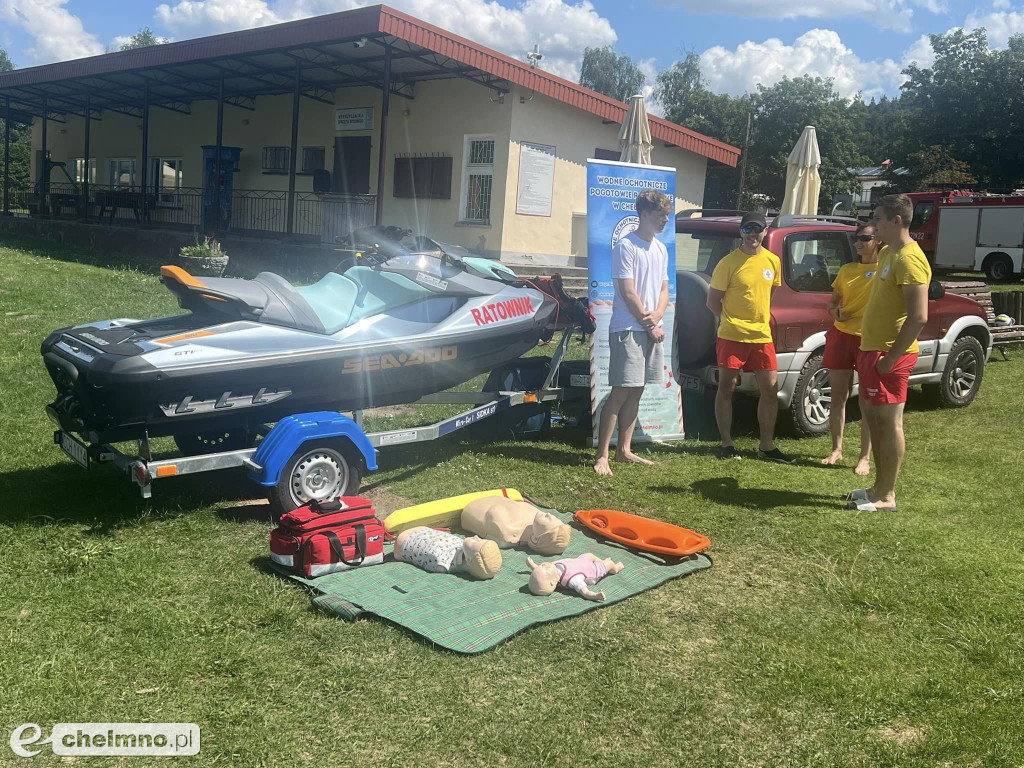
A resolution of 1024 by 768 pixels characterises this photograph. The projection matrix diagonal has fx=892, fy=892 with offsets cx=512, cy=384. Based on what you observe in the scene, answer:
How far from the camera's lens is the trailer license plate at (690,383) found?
24.4ft

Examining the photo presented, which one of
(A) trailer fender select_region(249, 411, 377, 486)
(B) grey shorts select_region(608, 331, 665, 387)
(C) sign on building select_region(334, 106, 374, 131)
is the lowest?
(A) trailer fender select_region(249, 411, 377, 486)

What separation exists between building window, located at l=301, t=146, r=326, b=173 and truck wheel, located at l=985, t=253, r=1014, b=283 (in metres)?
19.8

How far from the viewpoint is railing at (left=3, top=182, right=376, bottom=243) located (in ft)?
59.2

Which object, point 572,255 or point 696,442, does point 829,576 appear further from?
point 572,255

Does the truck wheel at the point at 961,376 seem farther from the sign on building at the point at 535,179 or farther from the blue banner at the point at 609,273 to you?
the sign on building at the point at 535,179

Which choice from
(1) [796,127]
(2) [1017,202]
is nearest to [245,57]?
(2) [1017,202]

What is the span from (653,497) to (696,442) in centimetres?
173

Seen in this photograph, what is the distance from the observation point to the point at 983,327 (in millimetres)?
9133

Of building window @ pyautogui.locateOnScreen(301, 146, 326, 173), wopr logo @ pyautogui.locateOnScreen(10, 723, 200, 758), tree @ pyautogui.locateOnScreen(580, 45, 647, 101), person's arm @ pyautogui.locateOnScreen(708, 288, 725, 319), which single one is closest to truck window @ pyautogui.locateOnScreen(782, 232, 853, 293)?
person's arm @ pyautogui.locateOnScreen(708, 288, 725, 319)

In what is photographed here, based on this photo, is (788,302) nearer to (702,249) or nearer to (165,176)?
(702,249)

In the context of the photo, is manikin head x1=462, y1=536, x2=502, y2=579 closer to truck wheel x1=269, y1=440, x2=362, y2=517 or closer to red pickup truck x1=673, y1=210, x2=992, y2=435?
truck wheel x1=269, y1=440, x2=362, y2=517

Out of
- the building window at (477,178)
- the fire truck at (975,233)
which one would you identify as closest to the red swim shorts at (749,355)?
the building window at (477,178)

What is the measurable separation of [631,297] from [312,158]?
51.5ft

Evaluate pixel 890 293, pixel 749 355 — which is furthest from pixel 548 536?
pixel 749 355
